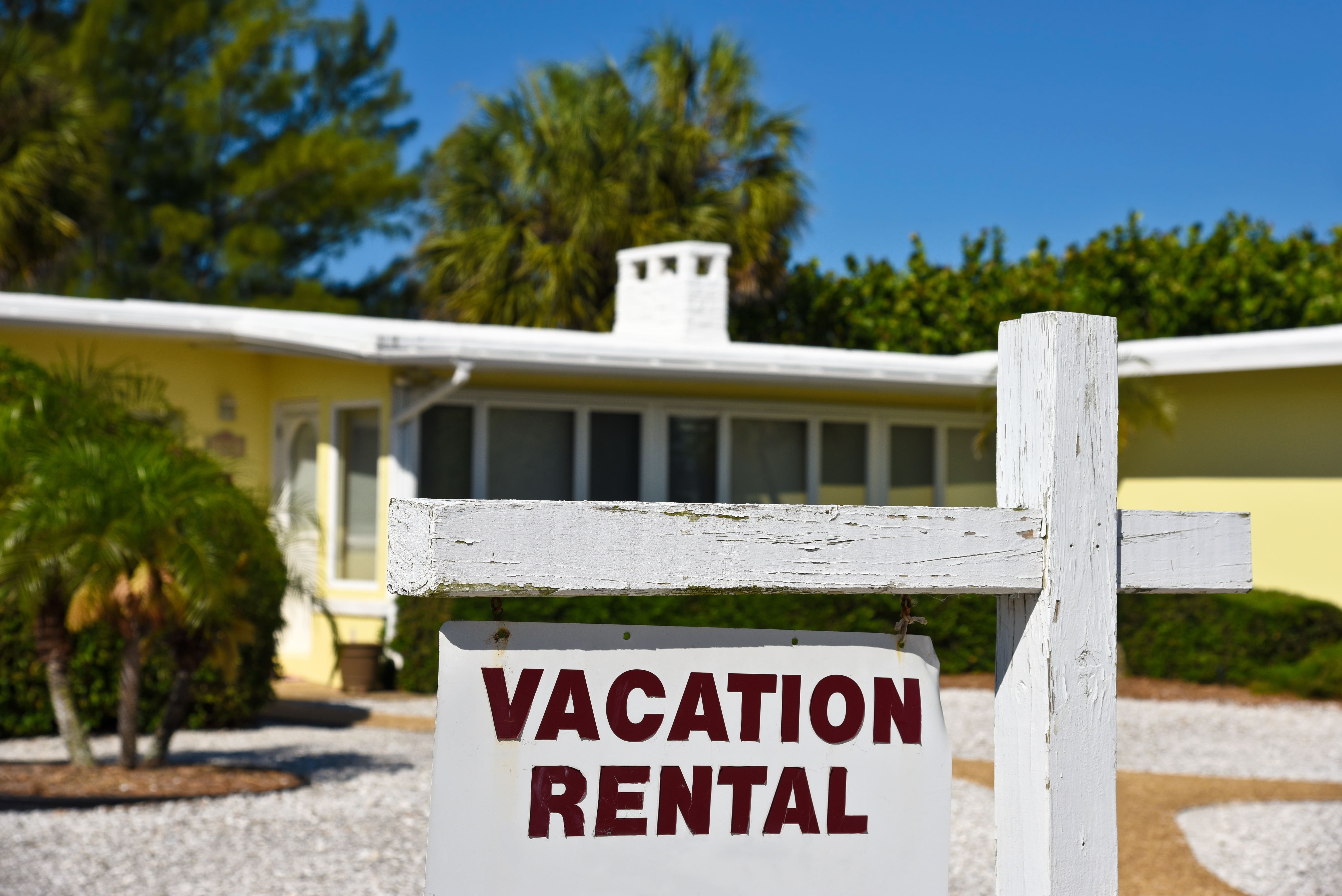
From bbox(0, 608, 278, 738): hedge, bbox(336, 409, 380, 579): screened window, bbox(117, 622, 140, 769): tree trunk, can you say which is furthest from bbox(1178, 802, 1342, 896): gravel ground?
bbox(336, 409, 380, 579): screened window

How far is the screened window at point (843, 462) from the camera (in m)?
13.3

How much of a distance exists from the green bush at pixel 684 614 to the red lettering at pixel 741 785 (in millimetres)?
7905

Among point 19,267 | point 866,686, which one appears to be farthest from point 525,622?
point 19,267

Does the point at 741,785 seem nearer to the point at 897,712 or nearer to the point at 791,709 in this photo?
the point at 791,709

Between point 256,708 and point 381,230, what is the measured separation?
2101 centimetres

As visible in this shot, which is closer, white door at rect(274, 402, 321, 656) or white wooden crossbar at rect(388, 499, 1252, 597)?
white wooden crossbar at rect(388, 499, 1252, 597)

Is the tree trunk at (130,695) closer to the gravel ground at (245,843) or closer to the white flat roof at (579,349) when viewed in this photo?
the gravel ground at (245,843)

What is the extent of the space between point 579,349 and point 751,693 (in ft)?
30.8

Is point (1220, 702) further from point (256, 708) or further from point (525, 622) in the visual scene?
point (525, 622)

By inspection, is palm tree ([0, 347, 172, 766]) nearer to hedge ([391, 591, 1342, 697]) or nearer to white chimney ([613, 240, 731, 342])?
hedge ([391, 591, 1342, 697])

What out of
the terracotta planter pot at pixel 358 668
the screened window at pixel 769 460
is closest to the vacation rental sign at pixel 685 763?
the terracotta planter pot at pixel 358 668

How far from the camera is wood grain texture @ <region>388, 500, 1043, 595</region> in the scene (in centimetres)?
183

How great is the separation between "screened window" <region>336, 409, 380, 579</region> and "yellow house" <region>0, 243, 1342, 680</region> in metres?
0.02

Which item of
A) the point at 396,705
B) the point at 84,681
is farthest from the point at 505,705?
the point at 396,705
